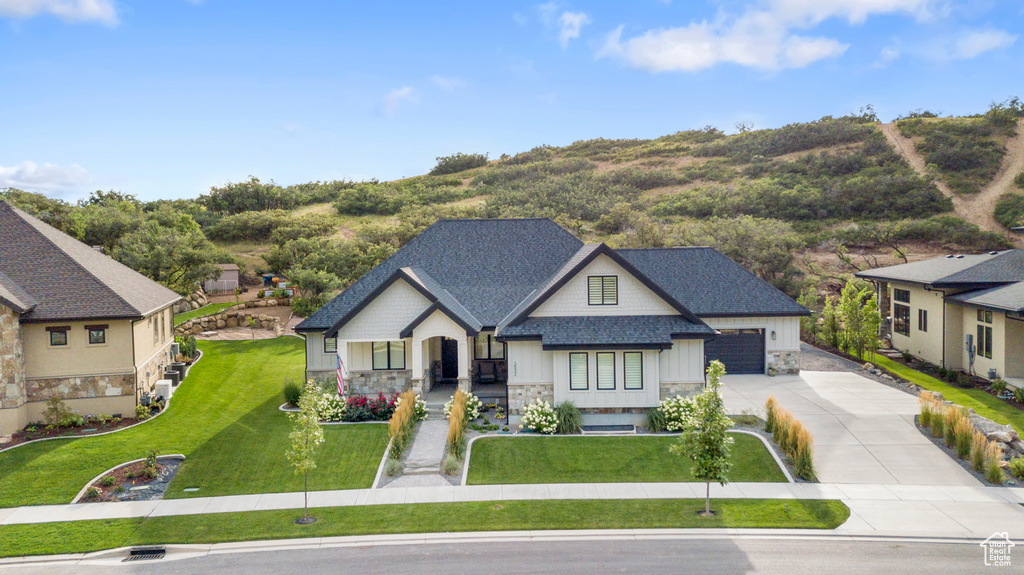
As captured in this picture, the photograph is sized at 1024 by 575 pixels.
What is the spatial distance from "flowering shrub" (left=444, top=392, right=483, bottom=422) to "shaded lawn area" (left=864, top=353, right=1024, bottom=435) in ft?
55.2

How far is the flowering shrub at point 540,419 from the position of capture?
19.2 metres

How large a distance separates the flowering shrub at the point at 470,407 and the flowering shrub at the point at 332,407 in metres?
3.70

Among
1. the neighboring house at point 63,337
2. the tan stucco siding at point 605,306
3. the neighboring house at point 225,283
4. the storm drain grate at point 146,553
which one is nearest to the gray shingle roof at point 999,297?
the tan stucco siding at point 605,306

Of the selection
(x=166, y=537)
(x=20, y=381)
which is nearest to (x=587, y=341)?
(x=166, y=537)

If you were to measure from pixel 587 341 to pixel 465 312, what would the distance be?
17.8 feet

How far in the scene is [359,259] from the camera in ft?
136

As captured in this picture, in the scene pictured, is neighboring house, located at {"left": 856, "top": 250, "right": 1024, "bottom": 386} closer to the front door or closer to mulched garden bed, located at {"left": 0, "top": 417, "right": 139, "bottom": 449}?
the front door

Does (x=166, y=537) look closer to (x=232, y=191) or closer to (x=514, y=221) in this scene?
(x=514, y=221)

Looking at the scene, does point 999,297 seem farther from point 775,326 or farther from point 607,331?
point 607,331

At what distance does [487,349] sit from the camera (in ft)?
83.0

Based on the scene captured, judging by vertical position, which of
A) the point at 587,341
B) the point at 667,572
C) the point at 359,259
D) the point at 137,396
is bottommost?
the point at 667,572

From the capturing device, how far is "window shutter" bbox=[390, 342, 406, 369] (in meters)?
23.0

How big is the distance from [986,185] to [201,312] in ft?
245

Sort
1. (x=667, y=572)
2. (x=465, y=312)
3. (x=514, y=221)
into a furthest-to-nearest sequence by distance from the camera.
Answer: (x=514, y=221) < (x=465, y=312) < (x=667, y=572)
